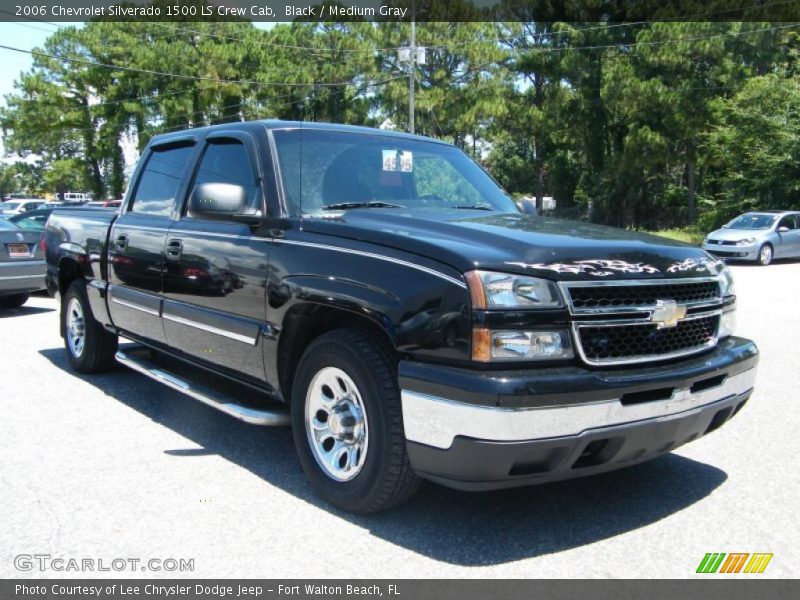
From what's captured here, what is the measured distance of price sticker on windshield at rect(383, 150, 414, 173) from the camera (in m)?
4.51

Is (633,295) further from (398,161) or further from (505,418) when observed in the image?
(398,161)

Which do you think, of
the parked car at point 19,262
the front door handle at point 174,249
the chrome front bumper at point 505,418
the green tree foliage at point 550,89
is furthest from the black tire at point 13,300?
the green tree foliage at point 550,89

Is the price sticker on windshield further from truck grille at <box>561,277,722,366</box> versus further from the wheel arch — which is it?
truck grille at <box>561,277,722,366</box>

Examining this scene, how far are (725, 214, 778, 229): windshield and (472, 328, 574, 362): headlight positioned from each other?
20.5 meters

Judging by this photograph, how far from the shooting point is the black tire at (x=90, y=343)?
6.21 meters

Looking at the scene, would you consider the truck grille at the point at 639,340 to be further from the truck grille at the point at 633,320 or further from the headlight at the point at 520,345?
the headlight at the point at 520,345

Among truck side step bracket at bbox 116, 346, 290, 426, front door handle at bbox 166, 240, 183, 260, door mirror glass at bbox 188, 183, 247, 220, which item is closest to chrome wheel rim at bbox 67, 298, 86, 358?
truck side step bracket at bbox 116, 346, 290, 426

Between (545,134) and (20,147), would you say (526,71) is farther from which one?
(20,147)

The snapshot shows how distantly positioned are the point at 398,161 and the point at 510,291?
1.89m

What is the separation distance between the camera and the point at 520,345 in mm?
2920

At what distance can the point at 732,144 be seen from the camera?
2938 centimetres

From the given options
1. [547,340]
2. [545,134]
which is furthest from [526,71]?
[547,340]

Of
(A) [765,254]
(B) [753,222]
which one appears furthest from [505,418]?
(B) [753,222]
